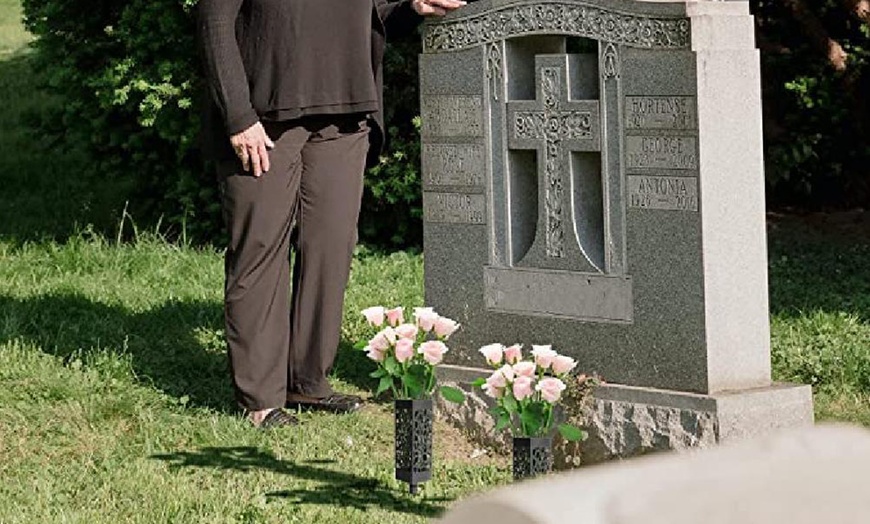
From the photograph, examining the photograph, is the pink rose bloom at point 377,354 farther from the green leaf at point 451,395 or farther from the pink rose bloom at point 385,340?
the green leaf at point 451,395

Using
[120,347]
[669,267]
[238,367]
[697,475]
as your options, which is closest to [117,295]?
[120,347]

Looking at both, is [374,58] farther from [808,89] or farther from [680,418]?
[808,89]

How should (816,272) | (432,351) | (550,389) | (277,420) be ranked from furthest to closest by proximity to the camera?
(816,272), (277,420), (432,351), (550,389)

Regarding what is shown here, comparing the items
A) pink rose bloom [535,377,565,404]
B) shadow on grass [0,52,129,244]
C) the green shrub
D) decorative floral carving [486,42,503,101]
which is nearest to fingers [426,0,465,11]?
decorative floral carving [486,42,503,101]

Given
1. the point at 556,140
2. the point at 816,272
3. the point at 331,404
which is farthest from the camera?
the point at 816,272

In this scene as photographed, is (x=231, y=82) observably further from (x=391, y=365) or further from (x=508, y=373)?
(x=508, y=373)

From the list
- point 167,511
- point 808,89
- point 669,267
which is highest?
point 808,89

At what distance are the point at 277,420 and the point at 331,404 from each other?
0.91 feet

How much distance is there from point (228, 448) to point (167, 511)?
0.89m

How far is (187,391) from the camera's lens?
7.14 meters

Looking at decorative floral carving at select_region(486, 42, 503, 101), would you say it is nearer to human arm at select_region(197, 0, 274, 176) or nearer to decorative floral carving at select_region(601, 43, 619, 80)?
decorative floral carving at select_region(601, 43, 619, 80)

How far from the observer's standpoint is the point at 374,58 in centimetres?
677

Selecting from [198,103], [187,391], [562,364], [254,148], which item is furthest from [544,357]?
[198,103]

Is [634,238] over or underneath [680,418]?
over
